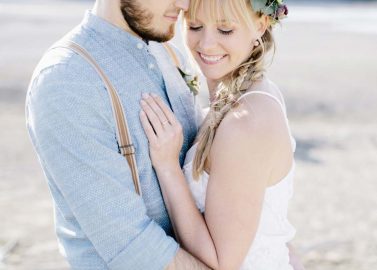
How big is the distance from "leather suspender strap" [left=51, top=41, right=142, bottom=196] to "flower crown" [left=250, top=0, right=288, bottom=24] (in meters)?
0.62

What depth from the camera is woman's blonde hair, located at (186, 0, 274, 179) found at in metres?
2.46

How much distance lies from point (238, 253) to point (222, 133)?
0.39m

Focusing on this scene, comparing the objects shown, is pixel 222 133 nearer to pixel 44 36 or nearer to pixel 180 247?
pixel 180 247

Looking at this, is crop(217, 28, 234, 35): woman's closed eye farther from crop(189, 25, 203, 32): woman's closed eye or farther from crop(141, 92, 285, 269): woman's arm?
crop(141, 92, 285, 269): woman's arm

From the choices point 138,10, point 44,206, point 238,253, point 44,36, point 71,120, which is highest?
point 138,10

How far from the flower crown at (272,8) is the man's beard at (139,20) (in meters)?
0.34

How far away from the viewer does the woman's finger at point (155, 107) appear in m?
2.40

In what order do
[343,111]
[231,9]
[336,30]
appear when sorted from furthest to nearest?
[336,30], [343,111], [231,9]

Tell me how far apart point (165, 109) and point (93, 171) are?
369 millimetres

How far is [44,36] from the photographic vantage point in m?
15.5

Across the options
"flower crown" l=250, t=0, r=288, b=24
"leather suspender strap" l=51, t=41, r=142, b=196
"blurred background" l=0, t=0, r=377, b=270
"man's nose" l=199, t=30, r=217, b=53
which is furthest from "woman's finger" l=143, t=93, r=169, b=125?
"blurred background" l=0, t=0, r=377, b=270

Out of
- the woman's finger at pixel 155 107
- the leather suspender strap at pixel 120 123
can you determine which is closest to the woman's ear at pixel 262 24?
the woman's finger at pixel 155 107

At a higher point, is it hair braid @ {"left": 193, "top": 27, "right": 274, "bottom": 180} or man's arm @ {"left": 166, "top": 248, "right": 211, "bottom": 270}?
hair braid @ {"left": 193, "top": 27, "right": 274, "bottom": 180}

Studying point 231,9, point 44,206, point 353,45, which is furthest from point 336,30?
point 231,9
